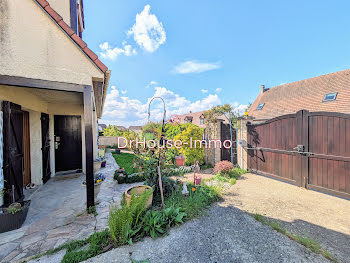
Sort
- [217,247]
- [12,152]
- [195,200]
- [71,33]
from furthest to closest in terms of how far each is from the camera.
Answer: [12,152], [195,200], [71,33], [217,247]

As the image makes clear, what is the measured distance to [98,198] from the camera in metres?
3.90

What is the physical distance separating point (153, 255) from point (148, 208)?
998 millimetres

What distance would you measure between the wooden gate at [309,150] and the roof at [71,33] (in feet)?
18.8

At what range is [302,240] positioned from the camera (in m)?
2.16

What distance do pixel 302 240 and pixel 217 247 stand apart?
4.36ft

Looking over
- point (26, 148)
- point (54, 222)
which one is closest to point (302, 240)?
point (54, 222)

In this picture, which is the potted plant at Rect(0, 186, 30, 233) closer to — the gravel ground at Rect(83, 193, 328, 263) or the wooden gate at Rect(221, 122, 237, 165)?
the gravel ground at Rect(83, 193, 328, 263)

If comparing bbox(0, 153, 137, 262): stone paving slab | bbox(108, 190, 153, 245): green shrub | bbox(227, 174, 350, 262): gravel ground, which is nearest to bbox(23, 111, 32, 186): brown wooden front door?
bbox(0, 153, 137, 262): stone paving slab

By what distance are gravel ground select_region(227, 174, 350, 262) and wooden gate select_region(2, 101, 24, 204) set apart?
199 inches

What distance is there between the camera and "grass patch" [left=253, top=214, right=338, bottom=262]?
6.43 ft

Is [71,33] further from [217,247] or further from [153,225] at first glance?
[217,247]

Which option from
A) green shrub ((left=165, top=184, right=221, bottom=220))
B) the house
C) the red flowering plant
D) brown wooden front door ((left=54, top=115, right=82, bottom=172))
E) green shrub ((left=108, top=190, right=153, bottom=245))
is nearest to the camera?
green shrub ((left=108, top=190, right=153, bottom=245))

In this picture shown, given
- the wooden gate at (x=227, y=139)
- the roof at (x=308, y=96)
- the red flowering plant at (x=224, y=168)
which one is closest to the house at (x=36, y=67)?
the red flowering plant at (x=224, y=168)

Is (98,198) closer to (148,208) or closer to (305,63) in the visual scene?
(148,208)
